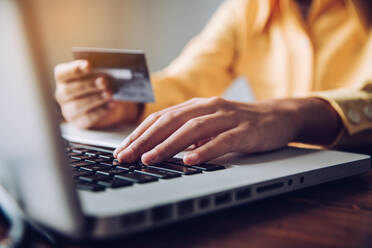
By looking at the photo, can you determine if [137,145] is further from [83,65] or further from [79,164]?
[83,65]

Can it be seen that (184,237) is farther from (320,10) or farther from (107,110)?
(320,10)

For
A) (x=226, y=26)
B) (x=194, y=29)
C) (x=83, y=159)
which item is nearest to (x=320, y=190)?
(x=83, y=159)

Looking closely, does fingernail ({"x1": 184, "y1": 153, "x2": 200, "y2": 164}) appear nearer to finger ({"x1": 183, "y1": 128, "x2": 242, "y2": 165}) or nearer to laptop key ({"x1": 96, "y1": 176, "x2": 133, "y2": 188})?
finger ({"x1": 183, "y1": 128, "x2": 242, "y2": 165})

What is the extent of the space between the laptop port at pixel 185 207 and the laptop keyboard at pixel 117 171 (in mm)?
57

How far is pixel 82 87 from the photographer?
774 mm

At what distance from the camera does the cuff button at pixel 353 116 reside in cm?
69

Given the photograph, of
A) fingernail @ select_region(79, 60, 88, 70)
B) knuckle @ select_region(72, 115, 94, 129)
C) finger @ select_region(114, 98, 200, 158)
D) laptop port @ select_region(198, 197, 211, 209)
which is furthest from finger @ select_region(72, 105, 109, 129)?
laptop port @ select_region(198, 197, 211, 209)

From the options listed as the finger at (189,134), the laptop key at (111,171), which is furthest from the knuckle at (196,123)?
the laptop key at (111,171)

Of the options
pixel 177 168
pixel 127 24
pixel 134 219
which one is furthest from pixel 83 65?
pixel 127 24

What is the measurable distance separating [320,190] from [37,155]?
1.06 ft

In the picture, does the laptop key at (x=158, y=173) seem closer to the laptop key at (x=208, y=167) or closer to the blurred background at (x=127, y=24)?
the laptop key at (x=208, y=167)

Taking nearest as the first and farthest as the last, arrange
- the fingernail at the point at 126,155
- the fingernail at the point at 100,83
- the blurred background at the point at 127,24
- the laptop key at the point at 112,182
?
the laptop key at the point at 112,182, the fingernail at the point at 126,155, the fingernail at the point at 100,83, the blurred background at the point at 127,24

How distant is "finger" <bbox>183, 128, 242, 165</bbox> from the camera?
0.44m

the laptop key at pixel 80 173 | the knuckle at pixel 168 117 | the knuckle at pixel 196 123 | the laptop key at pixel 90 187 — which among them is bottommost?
the laptop key at pixel 80 173
